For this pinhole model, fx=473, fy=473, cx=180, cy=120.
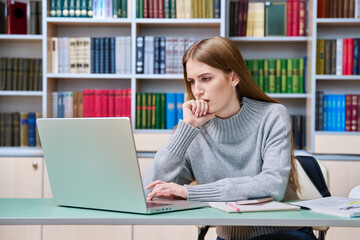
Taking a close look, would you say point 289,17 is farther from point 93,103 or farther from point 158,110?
point 93,103

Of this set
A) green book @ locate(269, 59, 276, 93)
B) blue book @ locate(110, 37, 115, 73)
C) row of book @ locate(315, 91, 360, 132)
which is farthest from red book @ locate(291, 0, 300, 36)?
blue book @ locate(110, 37, 115, 73)

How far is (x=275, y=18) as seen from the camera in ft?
10.6

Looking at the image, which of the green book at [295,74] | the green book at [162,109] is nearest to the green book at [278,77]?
the green book at [295,74]

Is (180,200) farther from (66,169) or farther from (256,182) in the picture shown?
(66,169)

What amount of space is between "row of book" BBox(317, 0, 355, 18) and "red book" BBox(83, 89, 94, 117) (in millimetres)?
1619

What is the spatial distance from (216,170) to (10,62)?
219cm

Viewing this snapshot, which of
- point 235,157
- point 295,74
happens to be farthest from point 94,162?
point 295,74

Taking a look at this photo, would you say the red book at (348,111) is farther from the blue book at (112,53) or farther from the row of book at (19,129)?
the row of book at (19,129)

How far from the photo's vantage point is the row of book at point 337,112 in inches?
124

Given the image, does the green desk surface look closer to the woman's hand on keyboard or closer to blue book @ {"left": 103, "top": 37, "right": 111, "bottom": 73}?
the woman's hand on keyboard

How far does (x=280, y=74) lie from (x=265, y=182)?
6.51ft

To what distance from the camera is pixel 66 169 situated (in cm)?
125

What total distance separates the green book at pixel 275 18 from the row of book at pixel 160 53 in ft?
1.70

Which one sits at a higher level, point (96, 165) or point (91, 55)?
point (91, 55)
